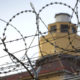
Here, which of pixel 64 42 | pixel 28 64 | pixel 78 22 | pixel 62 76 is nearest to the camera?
pixel 78 22

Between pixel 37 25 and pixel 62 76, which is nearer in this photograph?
pixel 37 25

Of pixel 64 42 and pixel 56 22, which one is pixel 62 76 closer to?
pixel 64 42

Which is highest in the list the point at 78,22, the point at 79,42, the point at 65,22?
the point at 78,22

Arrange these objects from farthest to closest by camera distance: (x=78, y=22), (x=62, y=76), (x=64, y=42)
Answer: (x=64, y=42) < (x=62, y=76) < (x=78, y=22)

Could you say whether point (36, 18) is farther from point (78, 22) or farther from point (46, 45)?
point (46, 45)

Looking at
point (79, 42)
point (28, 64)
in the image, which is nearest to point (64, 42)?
point (79, 42)

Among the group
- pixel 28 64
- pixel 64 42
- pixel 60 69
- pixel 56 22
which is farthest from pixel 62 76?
pixel 28 64

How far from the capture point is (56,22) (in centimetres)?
3177

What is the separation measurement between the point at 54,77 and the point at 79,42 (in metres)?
5.69

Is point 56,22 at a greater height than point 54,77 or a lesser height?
greater

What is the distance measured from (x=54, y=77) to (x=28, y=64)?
1355 cm

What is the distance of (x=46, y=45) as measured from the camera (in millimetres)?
30844

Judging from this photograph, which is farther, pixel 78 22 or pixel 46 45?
pixel 46 45

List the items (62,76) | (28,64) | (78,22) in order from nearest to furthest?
(78,22) < (28,64) < (62,76)
